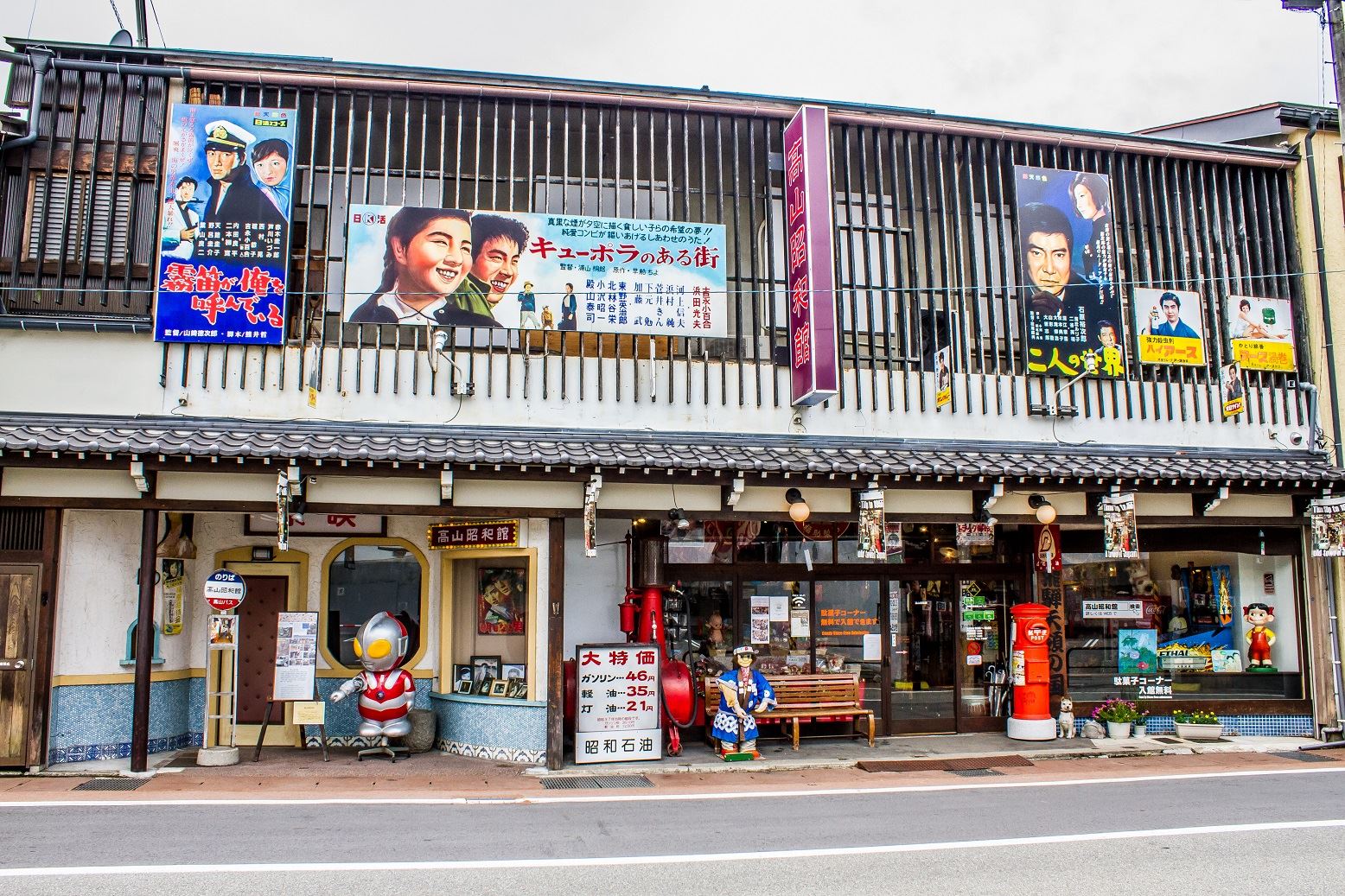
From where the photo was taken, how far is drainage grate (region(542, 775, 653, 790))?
11.4 metres

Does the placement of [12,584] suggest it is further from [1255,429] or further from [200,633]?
[1255,429]

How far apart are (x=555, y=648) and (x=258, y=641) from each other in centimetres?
432

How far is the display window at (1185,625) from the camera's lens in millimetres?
15633

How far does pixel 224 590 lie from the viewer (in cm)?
1222

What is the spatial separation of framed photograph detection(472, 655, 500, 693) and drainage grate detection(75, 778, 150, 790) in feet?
12.8

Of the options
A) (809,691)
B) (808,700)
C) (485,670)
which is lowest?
(808,700)

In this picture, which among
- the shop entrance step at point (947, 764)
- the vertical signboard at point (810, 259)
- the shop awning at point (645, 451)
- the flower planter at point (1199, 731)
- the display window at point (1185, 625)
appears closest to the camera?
the shop awning at point (645, 451)

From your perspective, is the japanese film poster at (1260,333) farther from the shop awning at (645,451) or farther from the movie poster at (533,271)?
the movie poster at (533,271)

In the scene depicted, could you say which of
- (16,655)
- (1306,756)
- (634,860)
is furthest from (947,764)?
(16,655)

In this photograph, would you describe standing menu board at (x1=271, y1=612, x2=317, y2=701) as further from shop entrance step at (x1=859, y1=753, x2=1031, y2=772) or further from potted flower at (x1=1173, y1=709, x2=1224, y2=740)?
potted flower at (x1=1173, y1=709, x2=1224, y2=740)

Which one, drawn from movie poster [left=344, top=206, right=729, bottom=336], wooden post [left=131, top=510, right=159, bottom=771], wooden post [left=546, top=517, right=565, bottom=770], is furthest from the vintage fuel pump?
wooden post [left=131, top=510, right=159, bottom=771]

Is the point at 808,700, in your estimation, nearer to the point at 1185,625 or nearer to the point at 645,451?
the point at 645,451

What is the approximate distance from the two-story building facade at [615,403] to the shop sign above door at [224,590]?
71 centimetres

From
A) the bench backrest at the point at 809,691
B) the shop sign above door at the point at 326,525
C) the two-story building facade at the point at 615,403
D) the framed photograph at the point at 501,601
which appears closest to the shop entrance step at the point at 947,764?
the bench backrest at the point at 809,691
